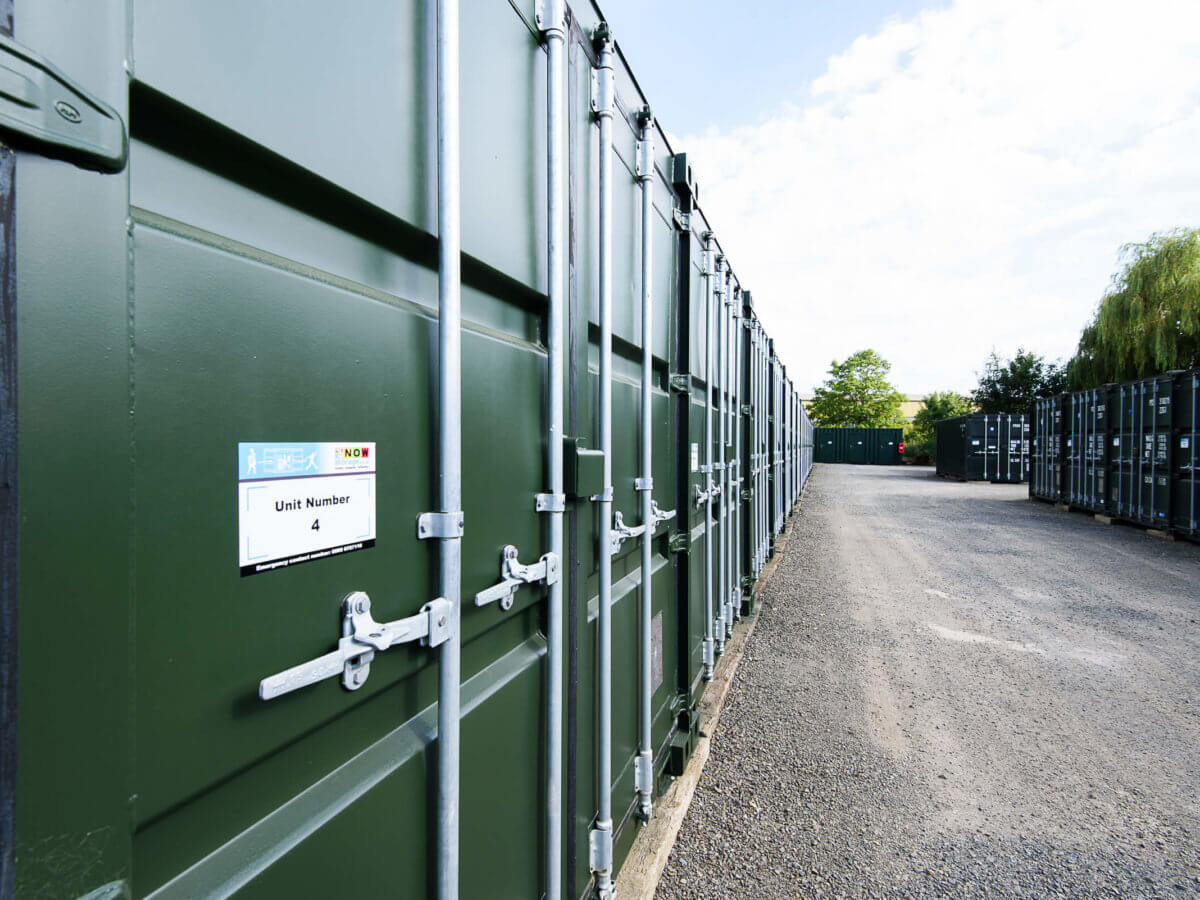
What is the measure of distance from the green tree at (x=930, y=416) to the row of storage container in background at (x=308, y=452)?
4089 cm

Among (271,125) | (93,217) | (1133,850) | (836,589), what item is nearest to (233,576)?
(93,217)

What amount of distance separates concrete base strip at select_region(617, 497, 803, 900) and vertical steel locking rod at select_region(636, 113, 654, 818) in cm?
17

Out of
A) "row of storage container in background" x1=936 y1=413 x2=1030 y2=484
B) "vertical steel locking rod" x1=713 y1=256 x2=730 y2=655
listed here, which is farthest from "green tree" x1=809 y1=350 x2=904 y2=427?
"vertical steel locking rod" x1=713 y1=256 x2=730 y2=655

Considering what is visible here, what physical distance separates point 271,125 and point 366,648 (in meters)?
0.78

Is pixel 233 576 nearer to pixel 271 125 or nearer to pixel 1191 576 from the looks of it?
pixel 271 125

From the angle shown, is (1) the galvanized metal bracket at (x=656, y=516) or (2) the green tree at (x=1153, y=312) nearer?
(1) the galvanized metal bracket at (x=656, y=516)

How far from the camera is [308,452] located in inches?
37.6

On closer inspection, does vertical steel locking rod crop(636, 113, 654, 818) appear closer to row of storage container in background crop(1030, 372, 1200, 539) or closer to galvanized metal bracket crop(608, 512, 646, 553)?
galvanized metal bracket crop(608, 512, 646, 553)

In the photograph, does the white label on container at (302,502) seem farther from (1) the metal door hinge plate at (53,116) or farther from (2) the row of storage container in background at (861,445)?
(2) the row of storage container in background at (861,445)

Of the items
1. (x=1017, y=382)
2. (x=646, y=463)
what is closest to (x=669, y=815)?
(x=646, y=463)

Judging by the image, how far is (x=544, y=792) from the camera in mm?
1692

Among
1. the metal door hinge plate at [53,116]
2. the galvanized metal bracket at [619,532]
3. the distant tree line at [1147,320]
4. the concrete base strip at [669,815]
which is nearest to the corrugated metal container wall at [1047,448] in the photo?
the distant tree line at [1147,320]

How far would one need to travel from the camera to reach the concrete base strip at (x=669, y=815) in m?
2.41

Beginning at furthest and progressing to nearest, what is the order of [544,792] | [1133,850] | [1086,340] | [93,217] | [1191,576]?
[1086,340] → [1191,576] → [1133,850] → [544,792] → [93,217]
